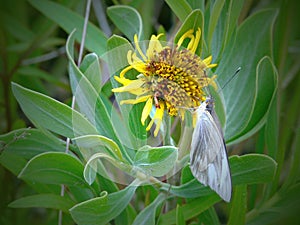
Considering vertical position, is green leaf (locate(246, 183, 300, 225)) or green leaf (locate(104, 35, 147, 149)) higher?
green leaf (locate(104, 35, 147, 149))

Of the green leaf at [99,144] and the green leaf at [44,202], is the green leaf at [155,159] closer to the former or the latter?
the green leaf at [99,144]

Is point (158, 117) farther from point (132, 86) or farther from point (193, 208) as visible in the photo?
point (193, 208)

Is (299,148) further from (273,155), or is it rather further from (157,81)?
(157,81)

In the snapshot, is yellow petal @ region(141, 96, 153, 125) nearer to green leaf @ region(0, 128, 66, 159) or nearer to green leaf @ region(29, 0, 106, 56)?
green leaf @ region(0, 128, 66, 159)

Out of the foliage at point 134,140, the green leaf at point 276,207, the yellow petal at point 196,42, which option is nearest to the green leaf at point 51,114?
the foliage at point 134,140

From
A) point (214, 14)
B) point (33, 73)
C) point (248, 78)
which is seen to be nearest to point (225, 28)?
point (214, 14)

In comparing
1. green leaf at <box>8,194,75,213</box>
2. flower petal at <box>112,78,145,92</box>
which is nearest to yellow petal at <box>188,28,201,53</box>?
flower petal at <box>112,78,145,92</box>

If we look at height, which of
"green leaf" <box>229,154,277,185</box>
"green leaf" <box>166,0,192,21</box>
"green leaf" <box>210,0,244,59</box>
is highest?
"green leaf" <box>166,0,192,21</box>
